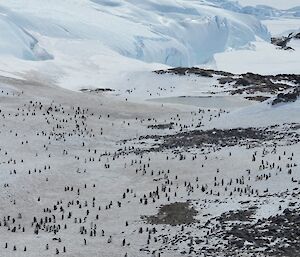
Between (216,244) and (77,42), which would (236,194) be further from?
(77,42)

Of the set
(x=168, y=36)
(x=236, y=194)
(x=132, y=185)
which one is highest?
(x=236, y=194)

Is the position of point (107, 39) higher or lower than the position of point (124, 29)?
lower

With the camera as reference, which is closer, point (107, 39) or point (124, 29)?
point (107, 39)

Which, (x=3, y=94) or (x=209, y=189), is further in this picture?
(x=3, y=94)

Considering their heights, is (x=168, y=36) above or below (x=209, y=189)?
below

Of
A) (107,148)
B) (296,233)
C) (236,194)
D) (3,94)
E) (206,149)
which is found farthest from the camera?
(3,94)

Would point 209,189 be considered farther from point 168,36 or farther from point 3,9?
point 168,36

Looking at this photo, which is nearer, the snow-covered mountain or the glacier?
the snow-covered mountain

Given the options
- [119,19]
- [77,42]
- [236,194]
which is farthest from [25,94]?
[119,19]

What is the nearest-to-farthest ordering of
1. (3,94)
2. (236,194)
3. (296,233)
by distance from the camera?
(296,233)
(236,194)
(3,94)

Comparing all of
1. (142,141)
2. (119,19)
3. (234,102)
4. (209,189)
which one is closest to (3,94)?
(142,141)

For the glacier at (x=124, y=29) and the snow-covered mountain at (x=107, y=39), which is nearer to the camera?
the snow-covered mountain at (x=107, y=39)
